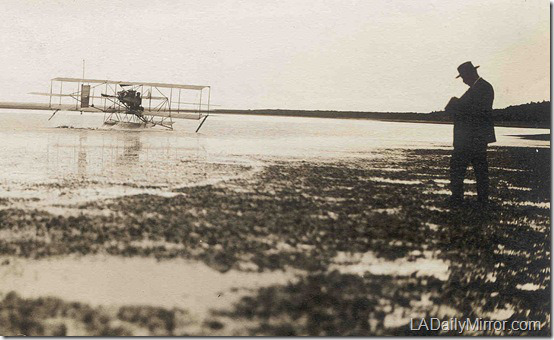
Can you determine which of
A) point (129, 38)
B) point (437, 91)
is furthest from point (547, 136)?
point (129, 38)

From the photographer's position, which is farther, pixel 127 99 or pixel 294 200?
pixel 127 99

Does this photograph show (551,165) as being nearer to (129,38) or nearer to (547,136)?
(547,136)

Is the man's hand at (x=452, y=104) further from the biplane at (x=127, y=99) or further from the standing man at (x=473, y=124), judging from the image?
the biplane at (x=127, y=99)

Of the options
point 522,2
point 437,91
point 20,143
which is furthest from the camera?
point 20,143

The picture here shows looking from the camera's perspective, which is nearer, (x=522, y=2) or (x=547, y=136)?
(x=522, y=2)

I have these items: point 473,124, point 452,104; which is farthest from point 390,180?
point 452,104

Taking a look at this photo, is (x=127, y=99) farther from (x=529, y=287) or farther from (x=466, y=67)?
(x=529, y=287)
